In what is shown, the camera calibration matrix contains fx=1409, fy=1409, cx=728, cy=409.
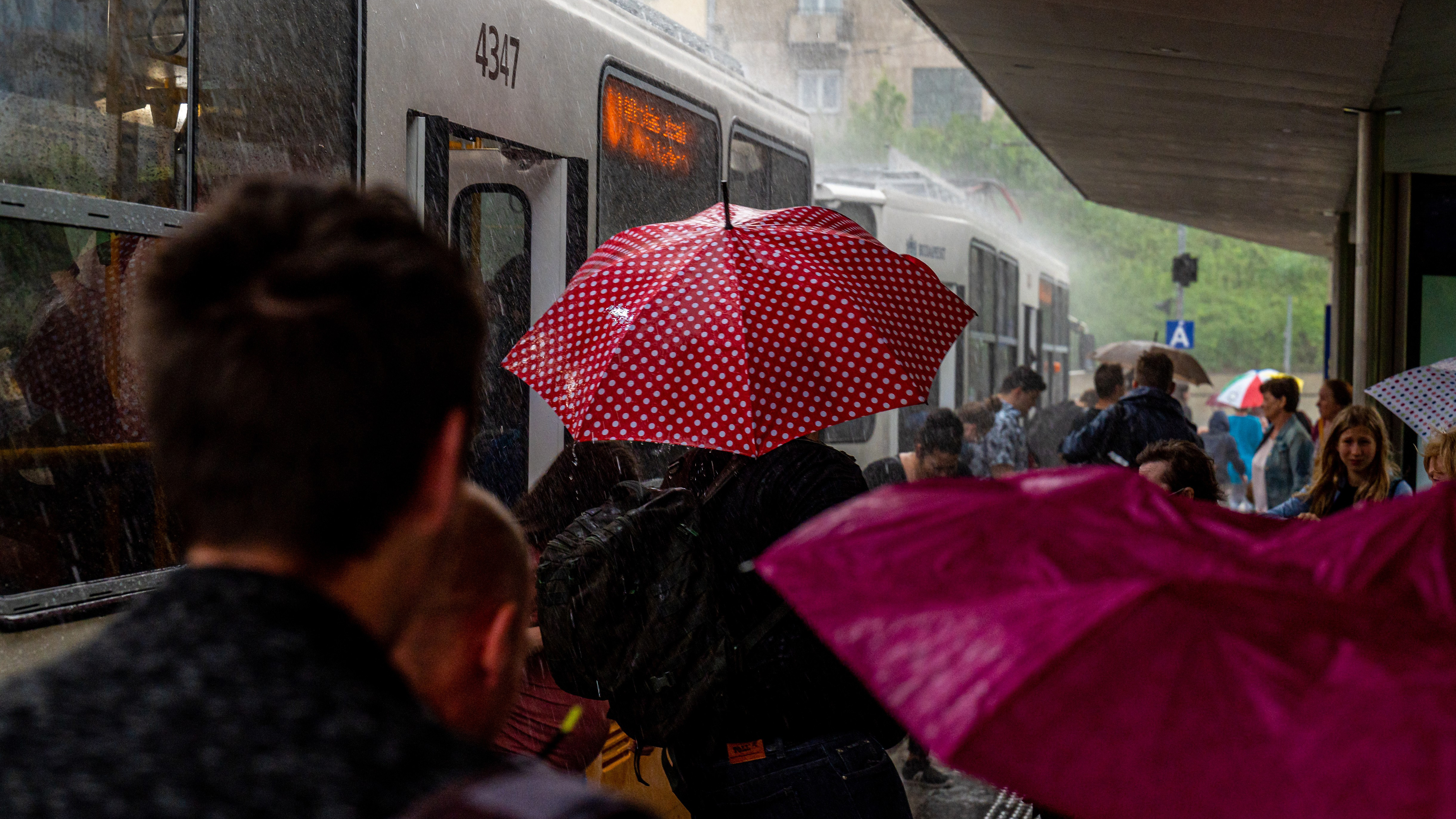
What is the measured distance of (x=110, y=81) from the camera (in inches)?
125

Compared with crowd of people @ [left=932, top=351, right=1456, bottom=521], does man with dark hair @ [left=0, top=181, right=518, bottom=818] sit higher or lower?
higher

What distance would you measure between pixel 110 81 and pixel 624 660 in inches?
70.4

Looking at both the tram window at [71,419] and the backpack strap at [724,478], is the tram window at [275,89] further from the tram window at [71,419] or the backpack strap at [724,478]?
the backpack strap at [724,478]

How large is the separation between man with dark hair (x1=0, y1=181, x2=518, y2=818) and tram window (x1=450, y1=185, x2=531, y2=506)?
13.0 feet

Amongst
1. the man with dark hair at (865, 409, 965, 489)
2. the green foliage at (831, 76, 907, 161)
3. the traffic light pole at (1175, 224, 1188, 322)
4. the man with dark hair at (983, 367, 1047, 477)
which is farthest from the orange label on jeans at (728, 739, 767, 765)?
the green foliage at (831, 76, 907, 161)

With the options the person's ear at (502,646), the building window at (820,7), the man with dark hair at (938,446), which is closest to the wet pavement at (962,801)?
the man with dark hair at (938,446)

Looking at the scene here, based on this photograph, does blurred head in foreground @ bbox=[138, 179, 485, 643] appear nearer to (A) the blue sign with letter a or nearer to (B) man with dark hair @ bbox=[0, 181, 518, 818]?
(B) man with dark hair @ bbox=[0, 181, 518, 818]

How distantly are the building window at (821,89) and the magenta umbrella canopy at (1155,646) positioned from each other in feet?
243

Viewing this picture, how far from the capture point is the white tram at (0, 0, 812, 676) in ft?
9.51

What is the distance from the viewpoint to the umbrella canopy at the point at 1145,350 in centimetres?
1836

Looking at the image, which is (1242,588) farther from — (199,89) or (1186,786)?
(199,89)

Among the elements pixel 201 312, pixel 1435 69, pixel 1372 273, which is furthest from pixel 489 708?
pixel 1372 273

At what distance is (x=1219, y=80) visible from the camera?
851 centimetres

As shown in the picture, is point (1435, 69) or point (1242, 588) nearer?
point (1242, 588)
